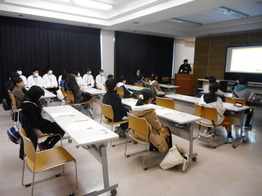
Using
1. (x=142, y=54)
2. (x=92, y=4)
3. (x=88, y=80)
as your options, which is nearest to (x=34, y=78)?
(x=88, y=80)

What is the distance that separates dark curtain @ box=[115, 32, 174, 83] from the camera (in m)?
8.70

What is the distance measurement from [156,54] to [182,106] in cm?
613

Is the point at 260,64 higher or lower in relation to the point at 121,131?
higher

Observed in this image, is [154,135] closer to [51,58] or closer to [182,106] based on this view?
[182,106]

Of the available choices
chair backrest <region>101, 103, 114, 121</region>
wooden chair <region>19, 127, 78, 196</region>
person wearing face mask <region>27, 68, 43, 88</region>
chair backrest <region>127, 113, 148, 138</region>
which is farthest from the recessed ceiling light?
wooden chair <region>19, 127, 78, 196</region>

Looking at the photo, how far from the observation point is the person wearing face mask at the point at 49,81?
661 centimetres

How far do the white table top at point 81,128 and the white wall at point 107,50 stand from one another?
228 inches

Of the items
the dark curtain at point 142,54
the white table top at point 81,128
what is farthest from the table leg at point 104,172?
the dark curtain at point 142,54

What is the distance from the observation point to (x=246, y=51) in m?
7.38

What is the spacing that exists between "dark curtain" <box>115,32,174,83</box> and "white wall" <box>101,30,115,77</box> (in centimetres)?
25

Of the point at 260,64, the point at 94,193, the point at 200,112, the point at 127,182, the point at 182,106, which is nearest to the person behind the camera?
the point at 94,193

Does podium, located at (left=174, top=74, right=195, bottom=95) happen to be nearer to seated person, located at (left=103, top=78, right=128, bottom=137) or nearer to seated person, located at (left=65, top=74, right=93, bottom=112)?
seated person, located at (left=65, top=74, right=93, bottom=112)

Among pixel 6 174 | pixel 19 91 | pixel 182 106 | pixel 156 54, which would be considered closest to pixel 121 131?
pixel 182 106

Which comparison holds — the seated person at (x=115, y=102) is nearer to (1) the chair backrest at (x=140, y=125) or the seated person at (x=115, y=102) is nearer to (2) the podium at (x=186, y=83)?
(1) the chair backrest at (x=140, y=125)
